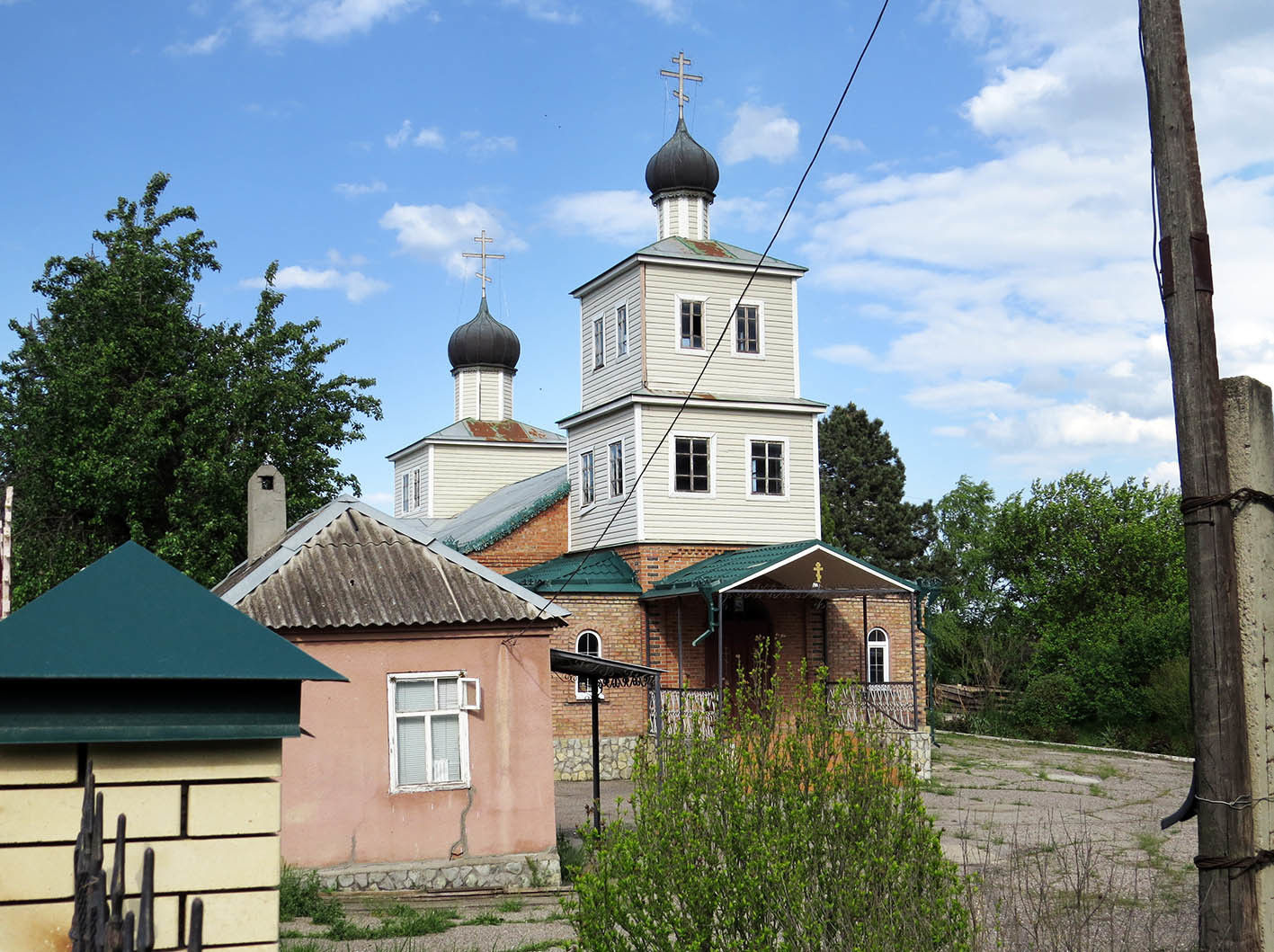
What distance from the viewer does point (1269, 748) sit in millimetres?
5254

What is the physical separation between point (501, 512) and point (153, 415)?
31.4ft

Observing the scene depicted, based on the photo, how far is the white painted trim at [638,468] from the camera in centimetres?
2475

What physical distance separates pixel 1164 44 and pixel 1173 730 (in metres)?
24.2

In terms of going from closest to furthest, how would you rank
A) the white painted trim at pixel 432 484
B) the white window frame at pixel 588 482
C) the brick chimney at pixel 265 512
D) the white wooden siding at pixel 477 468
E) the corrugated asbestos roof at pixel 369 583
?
the corrugated asbestos roof at pixel 369 583, the brick chimney at pixel 265 512, the white window frame at pixel 588 482, the white painted trim at pixel 432 484, the white wooden siding at pixel 477 468

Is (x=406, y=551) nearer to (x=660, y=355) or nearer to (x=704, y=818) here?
(x=704, y=818)

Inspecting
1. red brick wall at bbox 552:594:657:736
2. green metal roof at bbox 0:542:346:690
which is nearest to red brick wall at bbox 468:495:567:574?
red brick wall at bbox 552:594:657:736

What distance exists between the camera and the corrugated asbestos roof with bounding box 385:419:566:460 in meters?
40.4

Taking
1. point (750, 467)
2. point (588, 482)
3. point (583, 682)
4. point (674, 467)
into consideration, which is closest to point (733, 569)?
point (674, 467)

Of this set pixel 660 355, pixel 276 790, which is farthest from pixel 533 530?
pixel 276 790

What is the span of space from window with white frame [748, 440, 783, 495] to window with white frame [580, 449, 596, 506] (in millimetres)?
3505

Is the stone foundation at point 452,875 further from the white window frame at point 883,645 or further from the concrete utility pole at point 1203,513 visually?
the white window frame at point 883,645

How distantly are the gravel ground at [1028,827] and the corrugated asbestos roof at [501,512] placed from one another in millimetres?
6732

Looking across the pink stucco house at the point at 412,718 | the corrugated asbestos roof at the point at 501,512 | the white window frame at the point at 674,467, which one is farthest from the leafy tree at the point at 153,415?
the pink stucco house at the point at 412,718

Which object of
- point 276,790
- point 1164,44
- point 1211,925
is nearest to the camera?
point 276,790
